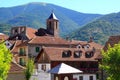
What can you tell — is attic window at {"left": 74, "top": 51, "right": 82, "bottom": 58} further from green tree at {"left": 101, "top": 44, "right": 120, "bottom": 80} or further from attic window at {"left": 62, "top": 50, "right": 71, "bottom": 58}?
green tree at {"left": 101, "top": 44, "right": 120, "bottom": 80}

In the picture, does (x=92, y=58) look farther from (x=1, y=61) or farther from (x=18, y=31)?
(x=18, y=31)

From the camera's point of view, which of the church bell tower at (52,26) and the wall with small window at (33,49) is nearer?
the wall with small window at (33,49)

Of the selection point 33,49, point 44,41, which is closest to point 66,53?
point 33,49

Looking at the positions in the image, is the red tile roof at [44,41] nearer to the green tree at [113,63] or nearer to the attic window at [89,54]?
the attic window at [89,54]

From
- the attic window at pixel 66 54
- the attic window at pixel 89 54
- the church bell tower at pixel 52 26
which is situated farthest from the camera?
the church bell tower at pixel 52 26

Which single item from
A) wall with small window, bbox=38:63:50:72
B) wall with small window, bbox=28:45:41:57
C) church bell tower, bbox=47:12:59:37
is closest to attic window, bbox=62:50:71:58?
wall with small window, bbox=38:63:50:72

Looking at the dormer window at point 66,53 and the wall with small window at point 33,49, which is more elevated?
the dormer window at point 66,53

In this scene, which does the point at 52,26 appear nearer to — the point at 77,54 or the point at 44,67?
the point at 77,54

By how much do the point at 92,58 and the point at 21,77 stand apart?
26473 mm

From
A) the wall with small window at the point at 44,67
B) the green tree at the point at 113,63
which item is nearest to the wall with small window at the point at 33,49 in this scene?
the wall with small window at the point at 44,67

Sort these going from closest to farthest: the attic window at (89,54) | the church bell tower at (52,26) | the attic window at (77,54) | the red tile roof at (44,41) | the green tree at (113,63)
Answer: the green tree at (113,63) < the attic window at (77,54) < the attic window at (89,54) < the red tile roof at (44,41) < the church bell tower at (52,26)

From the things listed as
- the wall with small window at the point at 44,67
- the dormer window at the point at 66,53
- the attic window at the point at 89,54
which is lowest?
the wall with small window at the point at 44,67

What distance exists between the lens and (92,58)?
77.7 m

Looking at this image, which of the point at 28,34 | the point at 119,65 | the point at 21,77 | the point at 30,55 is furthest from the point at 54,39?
the point at 119,65
